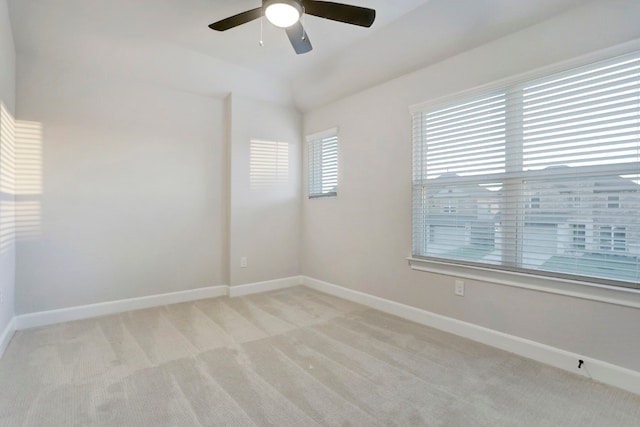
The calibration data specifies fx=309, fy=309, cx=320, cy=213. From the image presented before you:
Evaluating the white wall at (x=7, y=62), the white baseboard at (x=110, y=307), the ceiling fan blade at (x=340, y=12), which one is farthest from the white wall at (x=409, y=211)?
the white wall at (x=7, y=62)

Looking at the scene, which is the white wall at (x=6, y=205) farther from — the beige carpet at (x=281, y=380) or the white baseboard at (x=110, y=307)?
the beige carpet at (x=281, y=380)

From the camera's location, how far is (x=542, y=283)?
2.16m

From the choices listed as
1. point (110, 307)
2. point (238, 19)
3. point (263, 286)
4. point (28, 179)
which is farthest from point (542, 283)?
point (28, 179)

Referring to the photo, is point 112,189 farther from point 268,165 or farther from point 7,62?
point 268,165

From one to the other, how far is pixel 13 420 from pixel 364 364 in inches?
75.6

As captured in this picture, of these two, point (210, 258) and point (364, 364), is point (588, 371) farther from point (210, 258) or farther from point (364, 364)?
point (210, 258)

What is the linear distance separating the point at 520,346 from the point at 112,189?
12.8 feet

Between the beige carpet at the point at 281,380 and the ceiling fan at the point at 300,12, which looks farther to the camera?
the ceiling fan at the point at 300,12

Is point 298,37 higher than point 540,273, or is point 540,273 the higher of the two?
point 298,37

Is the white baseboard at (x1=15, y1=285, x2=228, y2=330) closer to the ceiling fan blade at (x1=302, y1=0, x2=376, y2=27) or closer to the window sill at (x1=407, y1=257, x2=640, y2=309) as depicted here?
the window sill at (x1=407, y1=257, x2=640, y2=309)

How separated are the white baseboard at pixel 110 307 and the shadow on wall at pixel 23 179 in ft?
2.38

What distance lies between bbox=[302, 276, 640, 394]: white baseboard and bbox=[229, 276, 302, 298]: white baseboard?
113 centimetres

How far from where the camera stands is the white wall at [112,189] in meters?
2.81

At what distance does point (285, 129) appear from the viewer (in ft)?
13.8
